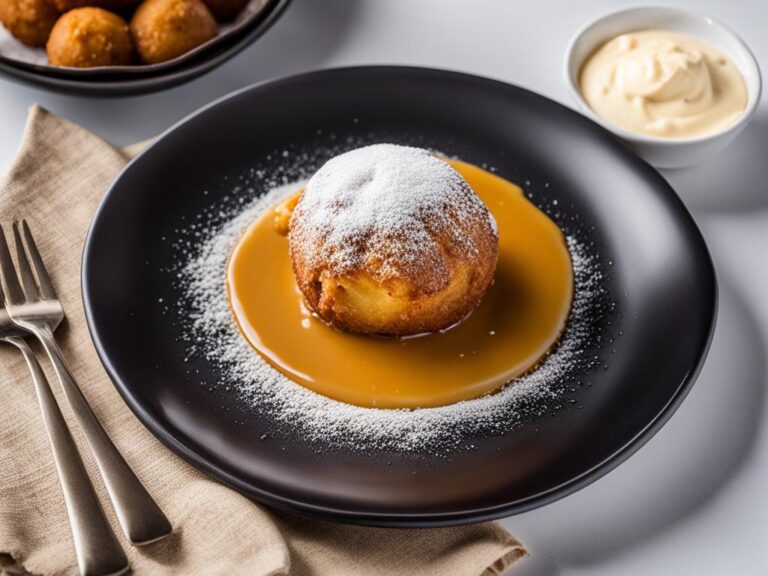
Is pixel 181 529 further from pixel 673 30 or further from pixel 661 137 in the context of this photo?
pixel 673 30

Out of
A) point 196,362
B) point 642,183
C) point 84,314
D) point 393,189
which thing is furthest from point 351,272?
point 642,183

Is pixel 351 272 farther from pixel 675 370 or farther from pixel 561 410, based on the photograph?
pixel 675 370

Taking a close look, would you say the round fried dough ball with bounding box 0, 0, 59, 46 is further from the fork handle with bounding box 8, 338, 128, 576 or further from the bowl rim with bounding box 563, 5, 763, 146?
the bowl rim with bounding box 563, 5, 763, 146

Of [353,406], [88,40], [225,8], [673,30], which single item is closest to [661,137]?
[673,30]

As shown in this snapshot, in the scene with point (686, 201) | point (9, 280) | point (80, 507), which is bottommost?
point (80, 507)

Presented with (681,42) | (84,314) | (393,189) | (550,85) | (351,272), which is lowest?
(84,314)

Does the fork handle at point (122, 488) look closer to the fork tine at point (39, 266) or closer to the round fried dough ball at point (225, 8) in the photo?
the fork tine at point (39, 266)

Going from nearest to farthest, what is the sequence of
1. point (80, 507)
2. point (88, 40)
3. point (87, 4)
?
point (80, 507) < point (88, 40) < point (87, 4)

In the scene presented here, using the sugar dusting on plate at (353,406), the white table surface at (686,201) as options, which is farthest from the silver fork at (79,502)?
the white table surface at (686,201)

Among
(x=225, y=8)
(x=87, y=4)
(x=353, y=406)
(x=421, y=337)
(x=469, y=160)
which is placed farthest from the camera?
(x=225, y=8)
